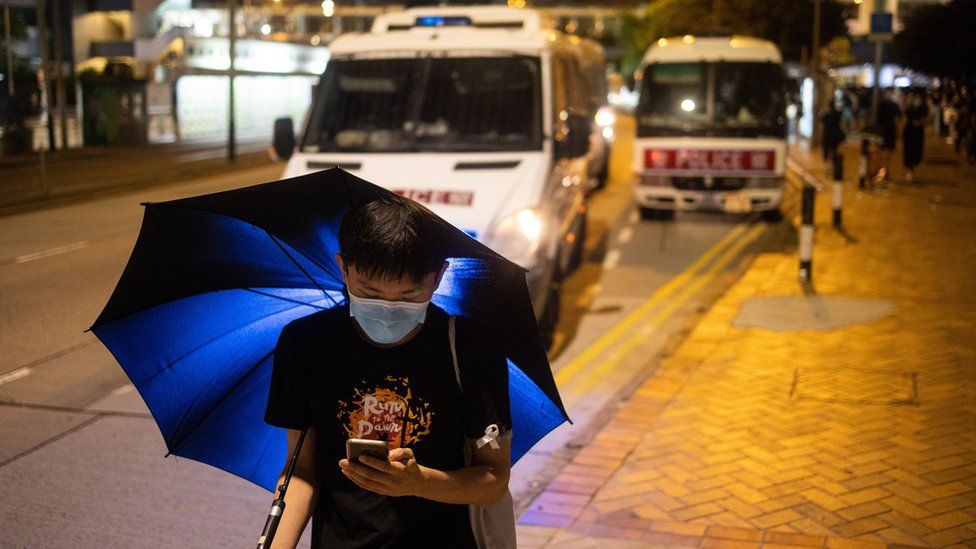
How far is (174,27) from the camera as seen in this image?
167 ft

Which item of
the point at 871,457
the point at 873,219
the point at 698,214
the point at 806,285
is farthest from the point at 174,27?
the point at 871,457

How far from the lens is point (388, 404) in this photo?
2.29 metres

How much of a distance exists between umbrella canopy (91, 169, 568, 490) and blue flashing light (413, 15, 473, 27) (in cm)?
797

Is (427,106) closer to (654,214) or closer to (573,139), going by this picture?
(573,139)

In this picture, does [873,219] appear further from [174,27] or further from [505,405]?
[174,27]

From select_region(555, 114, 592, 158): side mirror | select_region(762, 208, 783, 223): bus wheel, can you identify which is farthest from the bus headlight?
select_region(555, 114, 592, 158): side mirror

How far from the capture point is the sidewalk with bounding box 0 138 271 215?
2048cm

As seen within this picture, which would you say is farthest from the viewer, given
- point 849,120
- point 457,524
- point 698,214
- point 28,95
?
point 849,120

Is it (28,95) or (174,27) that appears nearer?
(28,95)

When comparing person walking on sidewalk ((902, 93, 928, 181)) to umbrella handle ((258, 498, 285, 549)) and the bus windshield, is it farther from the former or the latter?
umbrella handle ((258, 498, 285, 549))

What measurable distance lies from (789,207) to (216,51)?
126ft

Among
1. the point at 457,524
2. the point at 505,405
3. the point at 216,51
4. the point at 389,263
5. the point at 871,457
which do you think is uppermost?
the point at 216,51

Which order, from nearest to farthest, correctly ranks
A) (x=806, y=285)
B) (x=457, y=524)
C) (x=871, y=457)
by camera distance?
(x=457, y=524)
(x=871, y=457)
(x=806, y=285)

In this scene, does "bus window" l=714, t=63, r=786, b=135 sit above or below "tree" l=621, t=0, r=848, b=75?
below
